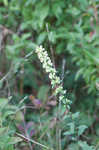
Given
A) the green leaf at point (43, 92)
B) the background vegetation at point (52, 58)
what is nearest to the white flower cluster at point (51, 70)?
the background vegetation at point (52, 58)

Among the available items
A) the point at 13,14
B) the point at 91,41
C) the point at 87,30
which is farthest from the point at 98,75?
the point at 13,14

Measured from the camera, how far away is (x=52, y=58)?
2.37 meters

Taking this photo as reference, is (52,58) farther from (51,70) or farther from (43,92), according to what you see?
(51,70)

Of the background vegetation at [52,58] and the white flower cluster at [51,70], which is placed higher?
the background vegetation at [52,58]

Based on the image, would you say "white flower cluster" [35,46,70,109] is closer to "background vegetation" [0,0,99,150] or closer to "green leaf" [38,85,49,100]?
"background vegetation" [0,0,99,150]

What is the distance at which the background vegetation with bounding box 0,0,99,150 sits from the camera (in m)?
2.28

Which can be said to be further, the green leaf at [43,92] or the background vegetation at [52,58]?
the green leaf at [43,92]

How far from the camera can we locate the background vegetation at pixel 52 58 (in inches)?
89.6

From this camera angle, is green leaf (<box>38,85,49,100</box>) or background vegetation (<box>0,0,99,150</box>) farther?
green leaf (<box>38,85,49,100</box>)

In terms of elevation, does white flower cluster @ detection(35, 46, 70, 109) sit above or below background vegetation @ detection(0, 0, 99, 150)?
below

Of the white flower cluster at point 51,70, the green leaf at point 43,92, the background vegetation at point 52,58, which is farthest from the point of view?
the green leaf at point 43,92

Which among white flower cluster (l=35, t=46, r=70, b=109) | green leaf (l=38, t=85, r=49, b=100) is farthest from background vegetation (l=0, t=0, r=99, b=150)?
white flower cluster (l=35, t=46, r=70, b=109)

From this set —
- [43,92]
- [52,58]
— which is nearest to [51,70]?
[52,58]

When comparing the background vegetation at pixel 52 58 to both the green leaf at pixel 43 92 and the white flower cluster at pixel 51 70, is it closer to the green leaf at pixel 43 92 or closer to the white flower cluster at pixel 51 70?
the green leaf at pixel 43 92
